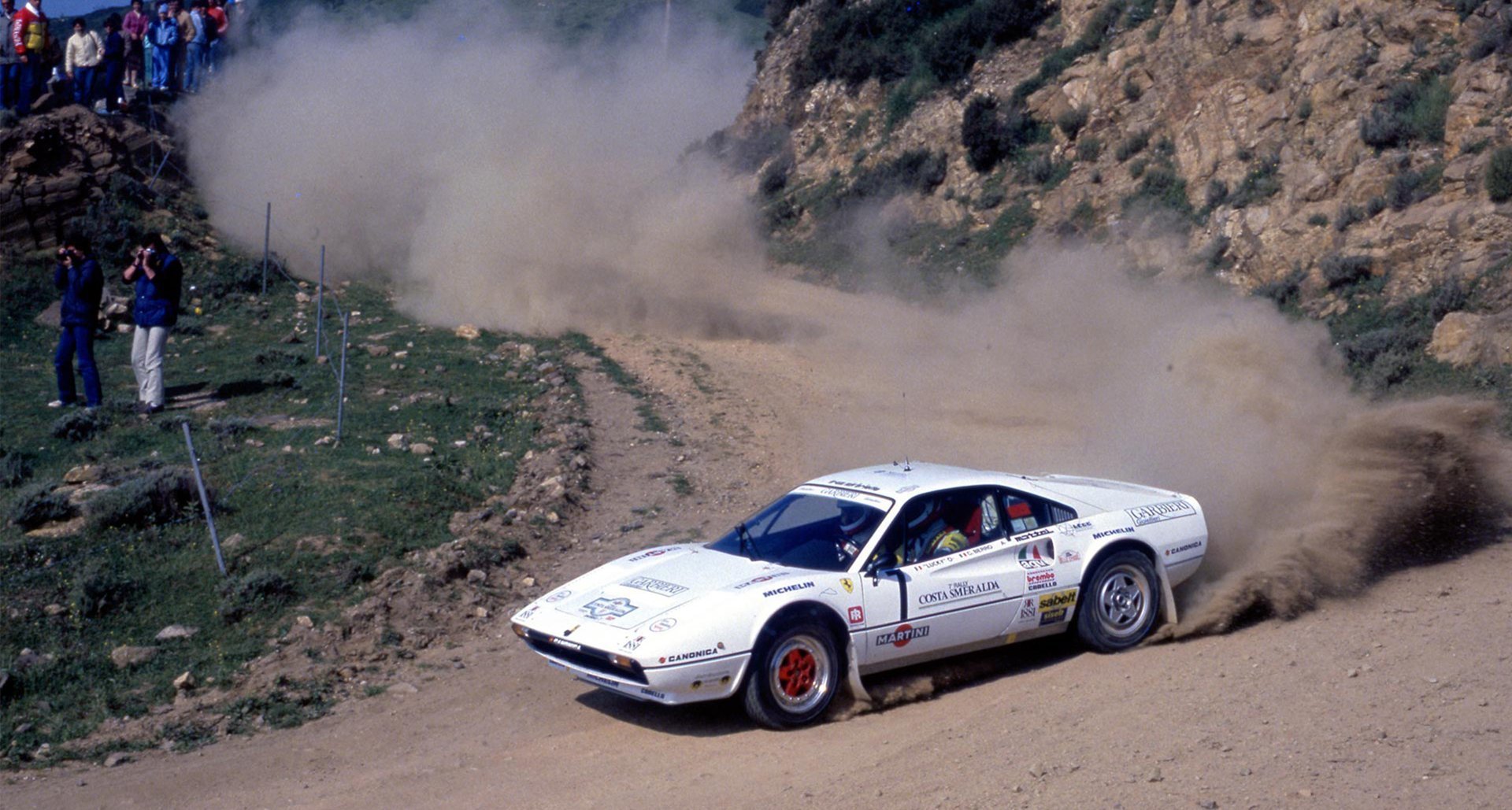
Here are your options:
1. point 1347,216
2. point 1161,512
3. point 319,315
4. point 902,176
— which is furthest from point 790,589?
point 902,176

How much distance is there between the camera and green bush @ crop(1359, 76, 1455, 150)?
18.1 meters

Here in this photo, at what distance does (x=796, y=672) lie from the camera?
22.4ft

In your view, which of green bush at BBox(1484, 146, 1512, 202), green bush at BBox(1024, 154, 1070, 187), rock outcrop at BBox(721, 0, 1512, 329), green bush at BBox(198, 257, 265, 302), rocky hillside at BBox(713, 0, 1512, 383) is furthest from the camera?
green bush at BBox(1024, 154, 1070, 187)

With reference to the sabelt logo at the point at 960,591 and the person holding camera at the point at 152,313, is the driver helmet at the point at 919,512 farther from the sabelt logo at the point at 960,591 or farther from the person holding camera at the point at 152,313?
the person holding camera at the point at 152,313

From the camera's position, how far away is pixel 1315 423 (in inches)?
485

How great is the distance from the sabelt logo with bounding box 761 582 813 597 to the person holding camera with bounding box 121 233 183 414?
9.38 metres

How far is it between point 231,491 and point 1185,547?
7.64m

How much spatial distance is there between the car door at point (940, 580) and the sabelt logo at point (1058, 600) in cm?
19

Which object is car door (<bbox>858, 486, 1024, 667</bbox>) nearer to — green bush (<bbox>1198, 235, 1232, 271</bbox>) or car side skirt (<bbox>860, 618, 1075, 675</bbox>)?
car side skirt (<bbox>860, 618, 1075, 675</bbox>)

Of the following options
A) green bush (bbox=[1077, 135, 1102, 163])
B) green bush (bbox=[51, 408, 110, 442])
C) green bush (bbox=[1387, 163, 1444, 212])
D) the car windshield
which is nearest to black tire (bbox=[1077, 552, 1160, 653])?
the car windshield

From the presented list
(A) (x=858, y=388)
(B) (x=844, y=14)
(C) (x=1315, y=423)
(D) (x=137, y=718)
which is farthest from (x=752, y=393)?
(B) (x=844, y=14)

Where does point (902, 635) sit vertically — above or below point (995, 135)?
below

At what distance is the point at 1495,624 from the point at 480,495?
316 inches

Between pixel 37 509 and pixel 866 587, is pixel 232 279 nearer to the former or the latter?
pixel 37 509
